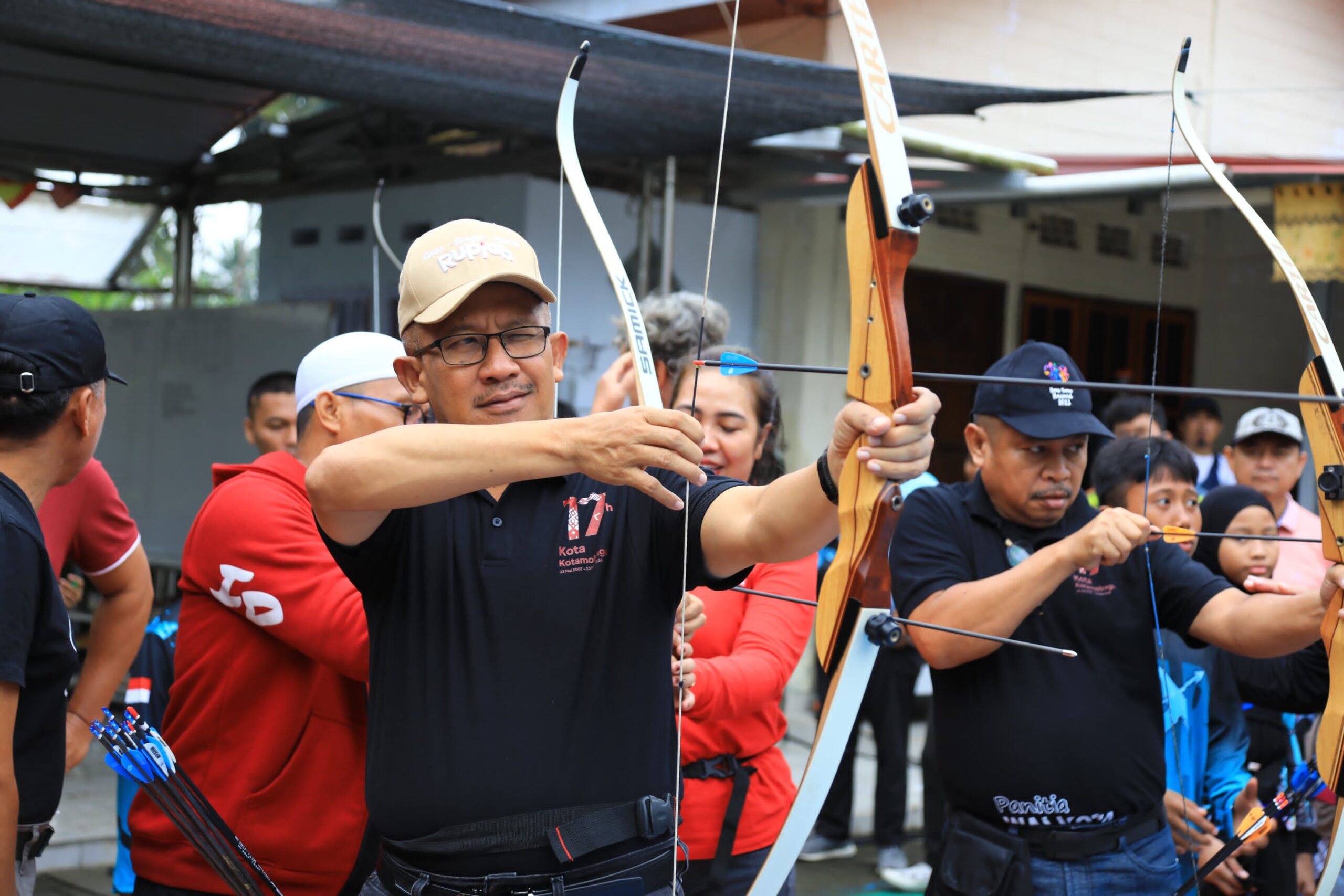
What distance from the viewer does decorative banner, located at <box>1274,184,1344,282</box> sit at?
554 cm

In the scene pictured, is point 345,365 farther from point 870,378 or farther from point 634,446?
point 870,378

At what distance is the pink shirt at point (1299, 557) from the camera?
3.49m

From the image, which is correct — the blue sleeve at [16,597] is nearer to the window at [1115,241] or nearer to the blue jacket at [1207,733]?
the blue jacket at [1207,733]

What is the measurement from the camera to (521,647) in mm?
1622

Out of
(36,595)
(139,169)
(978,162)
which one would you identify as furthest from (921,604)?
(139,169)

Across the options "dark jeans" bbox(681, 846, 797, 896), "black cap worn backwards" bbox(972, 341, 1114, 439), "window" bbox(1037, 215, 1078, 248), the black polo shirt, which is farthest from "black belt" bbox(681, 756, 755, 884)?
"window" bbox(1037, 215, 1078, 248)

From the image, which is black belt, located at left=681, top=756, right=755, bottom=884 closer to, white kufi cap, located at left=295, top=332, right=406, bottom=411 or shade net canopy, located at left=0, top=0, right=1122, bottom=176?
white kufi cap, located at left=295, top=332, right=406, bottom=411

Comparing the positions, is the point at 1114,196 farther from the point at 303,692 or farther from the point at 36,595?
the point at 36,595

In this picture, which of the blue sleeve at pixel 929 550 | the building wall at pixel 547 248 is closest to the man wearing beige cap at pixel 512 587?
the blue sleeve at pixel 929 550

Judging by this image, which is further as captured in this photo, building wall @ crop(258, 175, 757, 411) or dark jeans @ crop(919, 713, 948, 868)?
building wall @ crop(258, 175, 757, 411)

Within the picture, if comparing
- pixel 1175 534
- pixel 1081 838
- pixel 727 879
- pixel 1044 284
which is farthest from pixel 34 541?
pixel 1044 284

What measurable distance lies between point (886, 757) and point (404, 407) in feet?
10.1

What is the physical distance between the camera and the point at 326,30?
3.89 meters

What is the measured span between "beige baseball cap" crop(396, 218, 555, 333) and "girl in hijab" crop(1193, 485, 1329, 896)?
1724 mm
